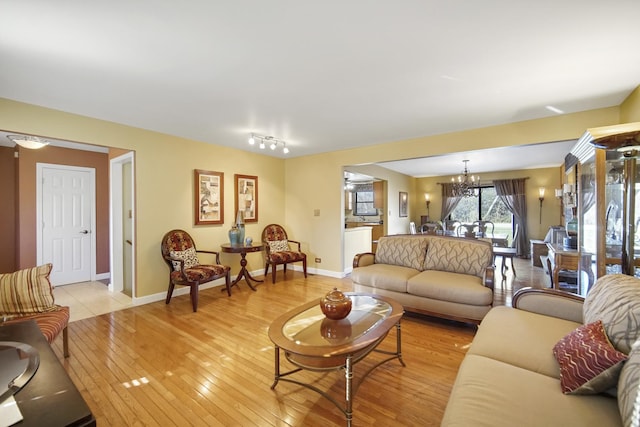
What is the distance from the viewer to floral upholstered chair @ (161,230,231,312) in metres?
3.52

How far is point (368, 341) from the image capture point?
173cm

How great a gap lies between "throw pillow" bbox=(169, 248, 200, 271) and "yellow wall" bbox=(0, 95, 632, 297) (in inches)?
13.3

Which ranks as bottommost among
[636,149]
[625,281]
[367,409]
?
[367,409]

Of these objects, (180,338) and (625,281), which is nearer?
(625,281)

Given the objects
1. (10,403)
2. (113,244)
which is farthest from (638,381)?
(113,244)

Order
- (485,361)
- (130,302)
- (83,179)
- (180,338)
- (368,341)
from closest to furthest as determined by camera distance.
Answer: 1. (485,361)
2. (368,341)
3. (180,338)
4. (130,302)
5. (83,179)

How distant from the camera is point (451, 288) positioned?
289cm

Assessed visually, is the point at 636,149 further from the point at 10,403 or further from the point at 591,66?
the point at 10,403

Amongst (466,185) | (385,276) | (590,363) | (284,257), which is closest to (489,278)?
(385,276)

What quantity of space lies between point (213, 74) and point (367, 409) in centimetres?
277

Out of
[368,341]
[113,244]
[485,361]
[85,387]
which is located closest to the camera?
[485,361]

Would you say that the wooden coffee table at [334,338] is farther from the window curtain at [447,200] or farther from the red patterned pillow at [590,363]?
the window curtain at [447,200]

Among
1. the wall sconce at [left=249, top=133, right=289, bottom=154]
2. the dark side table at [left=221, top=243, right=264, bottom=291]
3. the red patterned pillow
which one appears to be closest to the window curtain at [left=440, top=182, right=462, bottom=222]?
the wall sconce at [left=249, top=133, right=289, bottom=154]

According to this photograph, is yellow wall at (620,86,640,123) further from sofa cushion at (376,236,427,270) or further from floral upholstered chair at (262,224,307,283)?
floral upholstered chair at (262,224,307,283)
